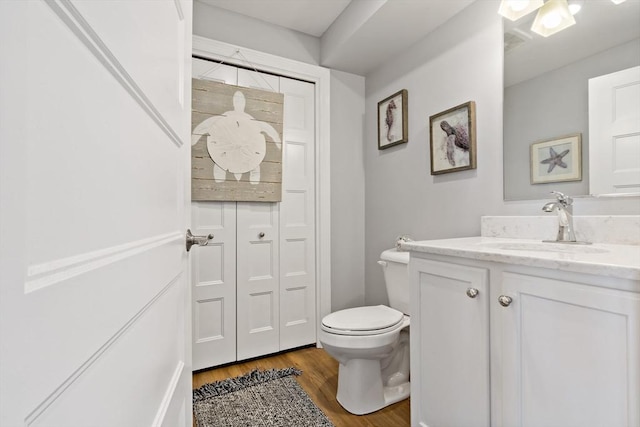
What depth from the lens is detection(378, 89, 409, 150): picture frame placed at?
2.09 metres

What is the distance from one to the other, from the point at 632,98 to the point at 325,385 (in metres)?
1.92

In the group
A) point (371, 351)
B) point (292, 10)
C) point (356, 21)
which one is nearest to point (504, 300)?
point (371, 351)

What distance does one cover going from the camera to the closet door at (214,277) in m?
1.96

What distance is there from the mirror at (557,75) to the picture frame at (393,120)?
2.12 ft

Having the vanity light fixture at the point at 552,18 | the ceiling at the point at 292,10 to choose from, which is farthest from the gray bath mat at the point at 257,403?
the ceiling at the point at 292,10

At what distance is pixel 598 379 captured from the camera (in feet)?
2.45

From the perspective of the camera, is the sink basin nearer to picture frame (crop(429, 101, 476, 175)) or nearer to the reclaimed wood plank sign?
picture frame (crop(429, 101, 476, 175))

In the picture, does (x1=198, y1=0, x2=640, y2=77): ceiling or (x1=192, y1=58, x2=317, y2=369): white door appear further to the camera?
(x1=192, y1=58, x2=317, y2=369): white door

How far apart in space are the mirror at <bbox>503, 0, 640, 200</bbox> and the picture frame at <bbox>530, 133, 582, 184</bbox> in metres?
0.01

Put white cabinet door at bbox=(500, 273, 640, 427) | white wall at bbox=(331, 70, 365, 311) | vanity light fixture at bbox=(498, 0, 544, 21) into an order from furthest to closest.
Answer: white wall at bbox=(331, 70, 365, 311) < vanity light fixture at bbox=(498, 0, 544, 21) < white cabinet door at bbox=(500, 273, 640, 427)

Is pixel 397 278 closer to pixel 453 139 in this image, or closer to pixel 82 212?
pixel 453 139

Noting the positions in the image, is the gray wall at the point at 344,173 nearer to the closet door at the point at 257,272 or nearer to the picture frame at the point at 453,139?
the closet door at the point at 257,272

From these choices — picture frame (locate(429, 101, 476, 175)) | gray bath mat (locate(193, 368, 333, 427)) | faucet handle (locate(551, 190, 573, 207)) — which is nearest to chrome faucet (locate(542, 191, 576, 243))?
faucet handle (locate(551, 190, 573, 207))

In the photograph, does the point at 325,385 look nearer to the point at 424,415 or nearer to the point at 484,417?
the point at 424,415
